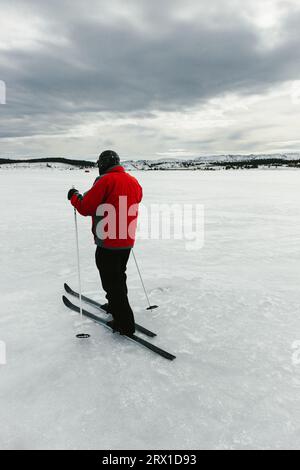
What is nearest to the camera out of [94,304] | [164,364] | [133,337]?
[164,364]

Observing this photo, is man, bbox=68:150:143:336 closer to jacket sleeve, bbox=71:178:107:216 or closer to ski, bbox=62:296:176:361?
jacket sleeve, bbox=71:178:107:216

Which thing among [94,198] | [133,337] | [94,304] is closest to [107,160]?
[94,198]

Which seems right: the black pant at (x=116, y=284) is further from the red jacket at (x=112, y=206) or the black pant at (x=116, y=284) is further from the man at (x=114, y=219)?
the red jacket at (x=112, y=206)

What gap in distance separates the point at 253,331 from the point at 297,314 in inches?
30.1

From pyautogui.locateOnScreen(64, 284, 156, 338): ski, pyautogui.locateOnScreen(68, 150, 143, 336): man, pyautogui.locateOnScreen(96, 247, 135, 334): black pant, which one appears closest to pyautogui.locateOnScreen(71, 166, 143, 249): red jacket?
pyautogui.locateOnScreen(68, 150, 143, 336): man

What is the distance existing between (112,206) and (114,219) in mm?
132

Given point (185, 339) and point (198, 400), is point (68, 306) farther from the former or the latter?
point (198, 400)

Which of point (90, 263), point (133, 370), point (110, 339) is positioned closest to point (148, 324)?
point (110, 339)

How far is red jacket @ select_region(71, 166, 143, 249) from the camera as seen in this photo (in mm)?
3254

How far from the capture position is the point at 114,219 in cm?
334

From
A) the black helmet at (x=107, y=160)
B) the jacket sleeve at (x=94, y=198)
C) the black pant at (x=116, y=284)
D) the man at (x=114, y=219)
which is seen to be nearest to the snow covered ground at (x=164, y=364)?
the black pant at (x=116, y=284)

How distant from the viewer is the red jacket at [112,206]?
3254 millimetres

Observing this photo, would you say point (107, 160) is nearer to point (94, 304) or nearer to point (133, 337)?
point (133, 337)

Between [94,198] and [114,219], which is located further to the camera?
[114,219]
